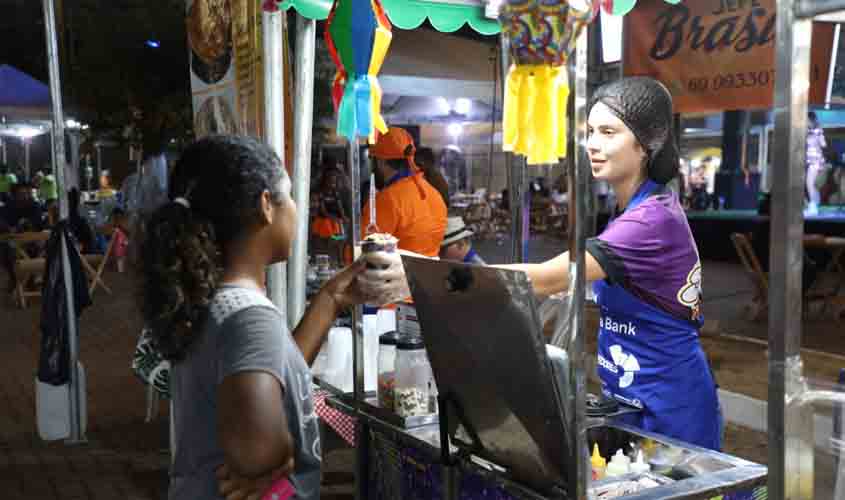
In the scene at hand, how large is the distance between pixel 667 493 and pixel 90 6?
14683 mm

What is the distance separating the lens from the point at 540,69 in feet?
5.14

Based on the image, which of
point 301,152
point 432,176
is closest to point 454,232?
point 432,176

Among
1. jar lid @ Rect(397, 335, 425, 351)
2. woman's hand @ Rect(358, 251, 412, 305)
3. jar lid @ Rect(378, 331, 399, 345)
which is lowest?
jar lid @ Rect(378, 331, 399, 345)

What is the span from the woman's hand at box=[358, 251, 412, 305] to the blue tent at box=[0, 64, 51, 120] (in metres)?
9.79

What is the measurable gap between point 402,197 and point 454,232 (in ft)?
1.45

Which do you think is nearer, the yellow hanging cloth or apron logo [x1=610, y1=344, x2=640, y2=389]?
the yellow hanging cloth

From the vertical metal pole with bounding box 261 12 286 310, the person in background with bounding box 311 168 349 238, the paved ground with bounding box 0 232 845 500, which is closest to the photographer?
the vertical metal pole with bounding box 261 12 286 310

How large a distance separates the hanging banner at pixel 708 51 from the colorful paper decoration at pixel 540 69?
3.53 meters

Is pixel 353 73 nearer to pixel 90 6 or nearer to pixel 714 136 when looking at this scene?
pixel 90 6

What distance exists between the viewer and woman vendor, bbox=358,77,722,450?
83.1 inches

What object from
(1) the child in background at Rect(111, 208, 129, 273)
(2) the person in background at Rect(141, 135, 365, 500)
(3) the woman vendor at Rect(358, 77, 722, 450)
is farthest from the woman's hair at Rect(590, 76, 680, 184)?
(1) the child in background at Rect(111, 208, 129, 273)

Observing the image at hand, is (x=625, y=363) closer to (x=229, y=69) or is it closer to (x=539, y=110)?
(x=539, y=110)

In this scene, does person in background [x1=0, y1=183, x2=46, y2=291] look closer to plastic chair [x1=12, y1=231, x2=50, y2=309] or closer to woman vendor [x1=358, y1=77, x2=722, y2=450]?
plastic chair [x1=12, y1=231, x2=50, y2=309]

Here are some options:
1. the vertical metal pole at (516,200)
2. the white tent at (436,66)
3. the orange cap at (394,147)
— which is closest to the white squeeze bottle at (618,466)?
the vertical metal pole at (516,200)
